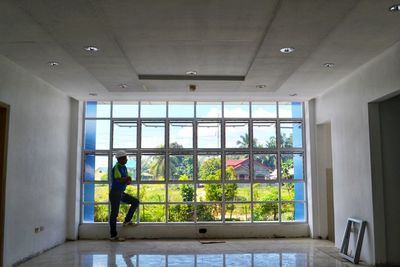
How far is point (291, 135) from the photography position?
A: 350 inches

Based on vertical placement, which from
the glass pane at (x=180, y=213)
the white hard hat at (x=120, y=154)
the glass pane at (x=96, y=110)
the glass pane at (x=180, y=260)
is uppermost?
the glass pane at (x=96, y=110)

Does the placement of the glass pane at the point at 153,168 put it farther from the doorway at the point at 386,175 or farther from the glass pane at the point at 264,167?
the doorway at the point at 386,175

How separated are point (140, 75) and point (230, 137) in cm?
294

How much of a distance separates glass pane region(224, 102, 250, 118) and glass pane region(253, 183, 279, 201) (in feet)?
5.01

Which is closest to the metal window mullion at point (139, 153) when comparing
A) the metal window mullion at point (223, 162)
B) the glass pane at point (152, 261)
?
the metal window mullion at point (223, 162)

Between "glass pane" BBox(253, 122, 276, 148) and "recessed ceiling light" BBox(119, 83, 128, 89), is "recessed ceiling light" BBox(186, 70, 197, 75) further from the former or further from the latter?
"glass pane" BBox(253, 122, 276, 148)

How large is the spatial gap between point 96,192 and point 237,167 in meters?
3.03

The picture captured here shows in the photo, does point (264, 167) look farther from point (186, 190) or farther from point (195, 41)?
point (195, 41)

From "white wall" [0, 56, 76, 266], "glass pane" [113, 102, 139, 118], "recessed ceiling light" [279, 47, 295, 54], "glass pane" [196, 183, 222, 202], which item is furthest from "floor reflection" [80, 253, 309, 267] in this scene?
"glass pane" [113, 102, 139, 118]

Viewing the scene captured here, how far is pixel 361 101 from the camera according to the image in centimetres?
611

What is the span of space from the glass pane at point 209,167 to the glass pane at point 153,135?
2.98 feet

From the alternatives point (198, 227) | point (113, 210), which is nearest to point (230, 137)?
point (198, 227)

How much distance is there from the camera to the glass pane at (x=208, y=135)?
884cm

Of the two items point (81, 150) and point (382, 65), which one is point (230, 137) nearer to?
point (81, 150)
